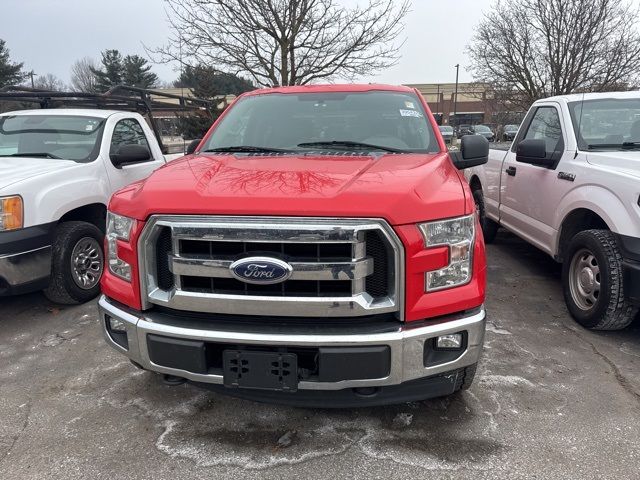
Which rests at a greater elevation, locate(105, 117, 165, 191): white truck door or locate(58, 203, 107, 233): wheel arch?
locate(105, 117, 165, 191): white truck door

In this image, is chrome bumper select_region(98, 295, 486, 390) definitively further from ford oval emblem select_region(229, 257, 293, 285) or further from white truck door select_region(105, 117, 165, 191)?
white truck door select_region(105, 117, 165, 191)

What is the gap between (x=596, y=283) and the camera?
13.0 ft

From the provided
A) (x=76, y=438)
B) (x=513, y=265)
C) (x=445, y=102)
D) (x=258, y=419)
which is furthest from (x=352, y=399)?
(x=445, y=102)

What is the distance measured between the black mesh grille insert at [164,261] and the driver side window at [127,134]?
3.36 metres

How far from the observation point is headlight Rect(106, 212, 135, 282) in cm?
250

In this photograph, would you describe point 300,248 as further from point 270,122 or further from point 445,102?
point 445,102

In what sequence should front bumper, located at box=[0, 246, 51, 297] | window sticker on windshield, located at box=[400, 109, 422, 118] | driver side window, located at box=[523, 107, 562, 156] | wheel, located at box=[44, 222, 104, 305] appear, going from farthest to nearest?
driver side window, located at box=[523, 107, 562, 156], wheel, located at box=[44, 222, 104, 305], front bumper, located at box=[0, 246, 51, 297], window sticker on windshield, located at box=[400, 109, 422, 118]

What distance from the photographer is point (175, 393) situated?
3137 millimetres

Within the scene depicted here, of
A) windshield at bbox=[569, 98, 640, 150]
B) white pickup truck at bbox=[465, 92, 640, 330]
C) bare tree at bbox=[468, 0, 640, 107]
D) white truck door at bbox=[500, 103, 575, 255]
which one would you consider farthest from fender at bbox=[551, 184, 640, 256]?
bare tree at bbox=[468, 0, 640, 107]

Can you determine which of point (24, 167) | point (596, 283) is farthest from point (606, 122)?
point (24, 167)

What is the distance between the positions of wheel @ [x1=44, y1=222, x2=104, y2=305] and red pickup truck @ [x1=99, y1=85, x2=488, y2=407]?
211cm

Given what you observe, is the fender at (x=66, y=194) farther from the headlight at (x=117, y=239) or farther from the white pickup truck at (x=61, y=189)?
the headlight at (x=117, y=239)

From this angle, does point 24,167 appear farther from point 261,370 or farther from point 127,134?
point 261,370

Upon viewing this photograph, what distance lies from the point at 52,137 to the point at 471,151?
14.4ft
